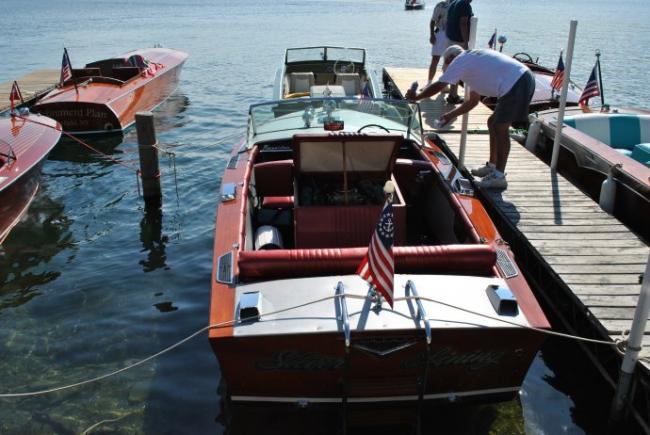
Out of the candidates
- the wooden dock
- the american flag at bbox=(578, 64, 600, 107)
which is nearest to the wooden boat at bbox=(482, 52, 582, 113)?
the american flag at bbox=(578, 64, 600, 107)

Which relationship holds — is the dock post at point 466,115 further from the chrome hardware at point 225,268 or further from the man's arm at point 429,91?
the chrome hardware at point 225,268

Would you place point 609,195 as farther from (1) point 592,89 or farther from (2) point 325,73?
(2) point 325,73

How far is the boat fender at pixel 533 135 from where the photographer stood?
827 centimetres

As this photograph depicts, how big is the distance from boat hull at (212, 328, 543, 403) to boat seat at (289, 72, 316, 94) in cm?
841

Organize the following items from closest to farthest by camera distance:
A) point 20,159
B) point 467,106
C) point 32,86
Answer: point 467,106 → point 20,159 → point 32,86

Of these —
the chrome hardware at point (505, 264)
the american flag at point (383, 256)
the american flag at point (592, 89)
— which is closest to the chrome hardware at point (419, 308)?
the american flag at point (383, 256)

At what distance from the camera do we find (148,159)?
25.4 feet

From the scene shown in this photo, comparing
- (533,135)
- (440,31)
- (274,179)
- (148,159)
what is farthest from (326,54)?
(274,179)

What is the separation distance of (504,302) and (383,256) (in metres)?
0.83

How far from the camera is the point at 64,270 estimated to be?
6508 millimetres

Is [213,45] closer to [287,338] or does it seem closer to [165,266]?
[165,266]

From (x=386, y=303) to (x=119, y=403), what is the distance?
241 centimetres

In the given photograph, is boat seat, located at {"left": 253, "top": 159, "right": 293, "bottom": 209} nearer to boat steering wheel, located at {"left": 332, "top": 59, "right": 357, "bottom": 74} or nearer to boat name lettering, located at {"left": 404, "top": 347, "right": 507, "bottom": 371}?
boat name lettering, located at {"left": 404, "top": 347, "right": 507, "bottom": 371}

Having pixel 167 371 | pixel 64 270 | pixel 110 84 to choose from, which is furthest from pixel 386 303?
pixel 110 84
